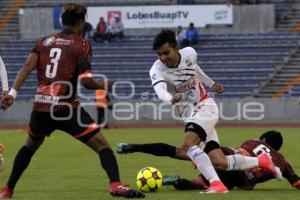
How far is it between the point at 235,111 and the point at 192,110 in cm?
2345

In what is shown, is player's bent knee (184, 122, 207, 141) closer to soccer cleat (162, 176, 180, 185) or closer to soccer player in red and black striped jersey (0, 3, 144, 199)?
soccer cleat (162, 176, 180, 185)

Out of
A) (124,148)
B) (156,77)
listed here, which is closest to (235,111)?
(124,148)

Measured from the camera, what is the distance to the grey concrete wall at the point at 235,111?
110 ft

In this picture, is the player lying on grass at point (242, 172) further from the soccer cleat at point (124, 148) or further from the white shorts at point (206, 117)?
the white shorts at point (206, 117)

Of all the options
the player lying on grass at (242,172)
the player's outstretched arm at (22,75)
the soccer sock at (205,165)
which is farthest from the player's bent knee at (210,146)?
the player's outstretched arm at (22,75)

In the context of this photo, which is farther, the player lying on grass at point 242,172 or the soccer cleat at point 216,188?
the player lying on grass at point 242,172

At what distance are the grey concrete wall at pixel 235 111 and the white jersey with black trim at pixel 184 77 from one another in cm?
2266

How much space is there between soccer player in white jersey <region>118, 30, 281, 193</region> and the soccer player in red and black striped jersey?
1.08m

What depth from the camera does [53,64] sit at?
941cm

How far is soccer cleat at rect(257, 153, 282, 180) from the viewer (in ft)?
33.8

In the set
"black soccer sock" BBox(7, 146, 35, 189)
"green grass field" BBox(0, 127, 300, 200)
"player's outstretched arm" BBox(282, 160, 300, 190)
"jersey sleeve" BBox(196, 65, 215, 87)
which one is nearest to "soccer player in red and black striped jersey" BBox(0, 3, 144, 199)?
"black soccer sock" BBox(7, 146, 35, 189)

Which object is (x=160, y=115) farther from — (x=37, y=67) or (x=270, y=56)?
(x=37, y=67)

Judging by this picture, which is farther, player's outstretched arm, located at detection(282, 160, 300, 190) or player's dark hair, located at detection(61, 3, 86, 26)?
player's outstretched arm, located at detection(282, 160, 300, 190)

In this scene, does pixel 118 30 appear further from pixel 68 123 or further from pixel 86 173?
pixel 68 123
